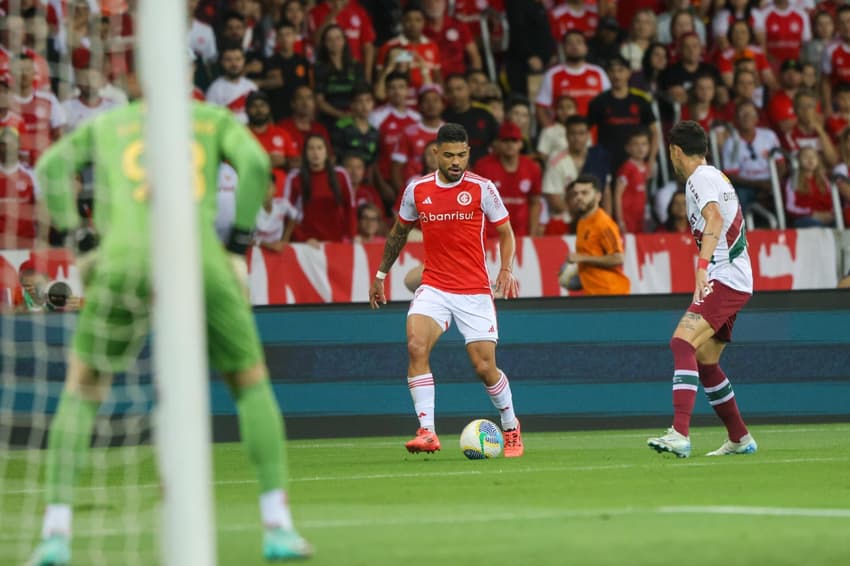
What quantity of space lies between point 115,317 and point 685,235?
1144 cm

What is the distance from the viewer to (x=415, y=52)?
1948cm

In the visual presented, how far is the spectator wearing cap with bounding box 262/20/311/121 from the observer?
60.3 ft

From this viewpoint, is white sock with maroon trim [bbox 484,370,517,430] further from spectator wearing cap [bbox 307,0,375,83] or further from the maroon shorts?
spectator wearing cap [bbox 307,0,375,83]

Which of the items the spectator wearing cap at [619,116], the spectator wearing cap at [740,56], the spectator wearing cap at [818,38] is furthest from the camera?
the spectator wearing cap at [818,38]

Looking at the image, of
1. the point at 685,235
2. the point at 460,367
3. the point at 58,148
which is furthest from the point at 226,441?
the point at 58,148

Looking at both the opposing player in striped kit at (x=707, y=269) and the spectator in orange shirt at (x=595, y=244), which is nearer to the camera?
the opposing player in striped kit at (x=707, y=269)

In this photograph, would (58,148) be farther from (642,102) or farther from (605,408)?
(642,102)

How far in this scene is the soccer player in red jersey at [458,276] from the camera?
12188 mm

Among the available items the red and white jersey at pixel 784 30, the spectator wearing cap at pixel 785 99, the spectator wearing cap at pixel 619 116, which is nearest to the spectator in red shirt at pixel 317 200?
the spectator wearing cap at pixel 619 116

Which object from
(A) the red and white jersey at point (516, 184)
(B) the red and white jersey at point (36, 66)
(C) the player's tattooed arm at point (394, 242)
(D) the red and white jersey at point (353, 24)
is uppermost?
(D) the red and white jersey at point (353, 24)

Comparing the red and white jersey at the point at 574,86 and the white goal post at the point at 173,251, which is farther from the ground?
the red and white jersey at the point at 574,86

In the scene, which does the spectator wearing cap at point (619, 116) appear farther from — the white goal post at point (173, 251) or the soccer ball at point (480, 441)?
the white goal post at point (173, 251)

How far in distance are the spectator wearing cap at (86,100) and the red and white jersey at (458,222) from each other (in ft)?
9.35

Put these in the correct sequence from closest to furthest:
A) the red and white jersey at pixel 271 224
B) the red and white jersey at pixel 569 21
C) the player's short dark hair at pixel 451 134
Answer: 1. the player's short dark hair at pixel 451 134
2. the red and white jersey at pixel 271 224
3. the red and white jersey at pixel 569 21
